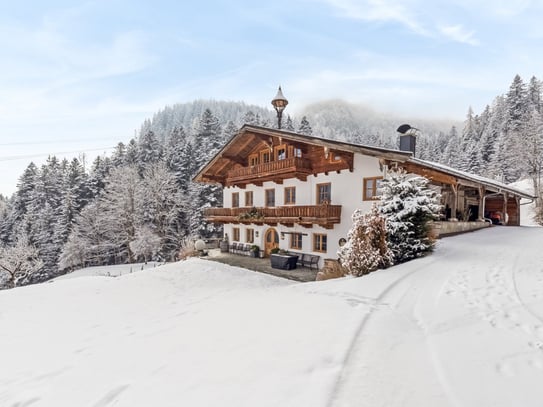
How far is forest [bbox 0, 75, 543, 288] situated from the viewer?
35.0 m

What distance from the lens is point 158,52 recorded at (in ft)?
55.6

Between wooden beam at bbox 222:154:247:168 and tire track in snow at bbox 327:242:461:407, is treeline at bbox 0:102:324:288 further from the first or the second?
tire track in snow at bbox 327:242:461:407

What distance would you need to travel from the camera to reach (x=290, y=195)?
1809 cm

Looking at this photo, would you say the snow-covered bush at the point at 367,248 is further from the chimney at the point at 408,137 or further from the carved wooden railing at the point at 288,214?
the chimney at the point at 408,137

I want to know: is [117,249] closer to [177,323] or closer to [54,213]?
[54,213]

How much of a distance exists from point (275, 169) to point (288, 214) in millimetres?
2874

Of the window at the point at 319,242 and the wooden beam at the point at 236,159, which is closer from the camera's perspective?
the window at the point at 319,242

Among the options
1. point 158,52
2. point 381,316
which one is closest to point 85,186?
point 158,52

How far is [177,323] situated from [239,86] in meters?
24.9

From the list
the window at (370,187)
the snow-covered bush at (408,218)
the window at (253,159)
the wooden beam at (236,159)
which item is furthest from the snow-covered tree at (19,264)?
the snow-covered bush at (408,218)

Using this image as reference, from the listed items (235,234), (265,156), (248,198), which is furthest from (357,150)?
(235,234)

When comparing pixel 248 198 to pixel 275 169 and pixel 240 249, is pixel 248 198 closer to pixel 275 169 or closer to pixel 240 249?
pixel 240 249

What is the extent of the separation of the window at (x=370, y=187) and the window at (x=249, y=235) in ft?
29.8

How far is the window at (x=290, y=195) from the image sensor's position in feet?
58.7
